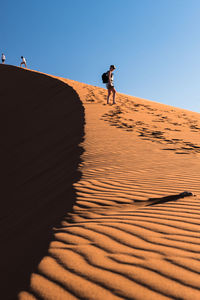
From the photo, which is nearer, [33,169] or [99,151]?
[33,169]

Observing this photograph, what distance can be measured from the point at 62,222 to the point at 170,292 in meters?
1.50

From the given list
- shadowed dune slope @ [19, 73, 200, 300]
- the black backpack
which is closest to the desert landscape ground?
shadowed dune slope @ [19, 73, 200, 300]

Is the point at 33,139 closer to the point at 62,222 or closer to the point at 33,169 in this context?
the point at 33,169

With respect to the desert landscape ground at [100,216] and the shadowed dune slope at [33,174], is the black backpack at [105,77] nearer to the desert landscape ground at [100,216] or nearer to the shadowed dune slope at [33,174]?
the shadowed dune slope at [33,174]

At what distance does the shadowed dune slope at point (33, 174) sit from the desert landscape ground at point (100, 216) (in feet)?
0.06

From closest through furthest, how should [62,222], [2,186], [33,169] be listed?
[62,222] → [2,186] → [33,169]

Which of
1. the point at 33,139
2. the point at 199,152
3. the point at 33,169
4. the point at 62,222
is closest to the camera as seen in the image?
the point at 62,222

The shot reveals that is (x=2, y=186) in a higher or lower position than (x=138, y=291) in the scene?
lower

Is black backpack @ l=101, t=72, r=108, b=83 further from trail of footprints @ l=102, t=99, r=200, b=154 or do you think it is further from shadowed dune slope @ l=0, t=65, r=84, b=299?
shadowed dune slope @ l=0, t=65, r=84, b=299

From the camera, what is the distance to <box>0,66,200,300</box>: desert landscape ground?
1795mm

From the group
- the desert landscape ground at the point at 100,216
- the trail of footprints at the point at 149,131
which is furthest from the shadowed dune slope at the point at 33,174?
the trail of footprints at the point at 149,131

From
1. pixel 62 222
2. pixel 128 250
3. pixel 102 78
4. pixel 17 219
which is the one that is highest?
pixel 102 78

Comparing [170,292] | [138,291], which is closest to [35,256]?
[138,291]

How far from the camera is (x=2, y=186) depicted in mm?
5473
